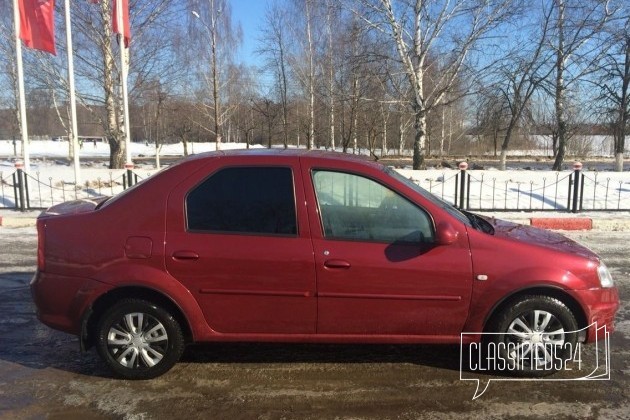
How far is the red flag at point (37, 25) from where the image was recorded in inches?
568

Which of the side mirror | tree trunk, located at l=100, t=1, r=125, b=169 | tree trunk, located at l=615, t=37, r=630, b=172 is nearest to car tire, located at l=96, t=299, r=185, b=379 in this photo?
the side mirror

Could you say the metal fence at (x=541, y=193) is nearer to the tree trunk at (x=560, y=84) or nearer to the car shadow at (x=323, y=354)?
the tree trunk at (x=560, y=84)

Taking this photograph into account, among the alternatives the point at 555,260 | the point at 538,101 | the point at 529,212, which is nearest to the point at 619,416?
the point at 555,260

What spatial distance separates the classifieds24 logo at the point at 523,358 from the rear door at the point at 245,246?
1276 millimetres

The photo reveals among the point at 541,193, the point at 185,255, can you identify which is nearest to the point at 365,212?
the point at 185,255

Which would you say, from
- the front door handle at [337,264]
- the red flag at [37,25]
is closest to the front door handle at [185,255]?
the front door handle at [337,264]

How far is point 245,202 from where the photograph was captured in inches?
145

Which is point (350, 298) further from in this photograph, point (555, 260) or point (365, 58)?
point (365, 58)

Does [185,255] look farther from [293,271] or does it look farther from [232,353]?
[232,353]

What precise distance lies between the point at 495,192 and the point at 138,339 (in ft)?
42.3

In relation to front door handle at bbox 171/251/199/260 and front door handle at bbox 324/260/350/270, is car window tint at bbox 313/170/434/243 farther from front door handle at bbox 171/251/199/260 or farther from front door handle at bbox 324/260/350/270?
front door handle at bbox 171/251/199/260

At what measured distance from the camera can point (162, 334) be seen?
12.0ft

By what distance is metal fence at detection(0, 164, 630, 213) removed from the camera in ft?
40.9

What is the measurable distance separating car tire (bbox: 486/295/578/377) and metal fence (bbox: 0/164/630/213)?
8.59m
